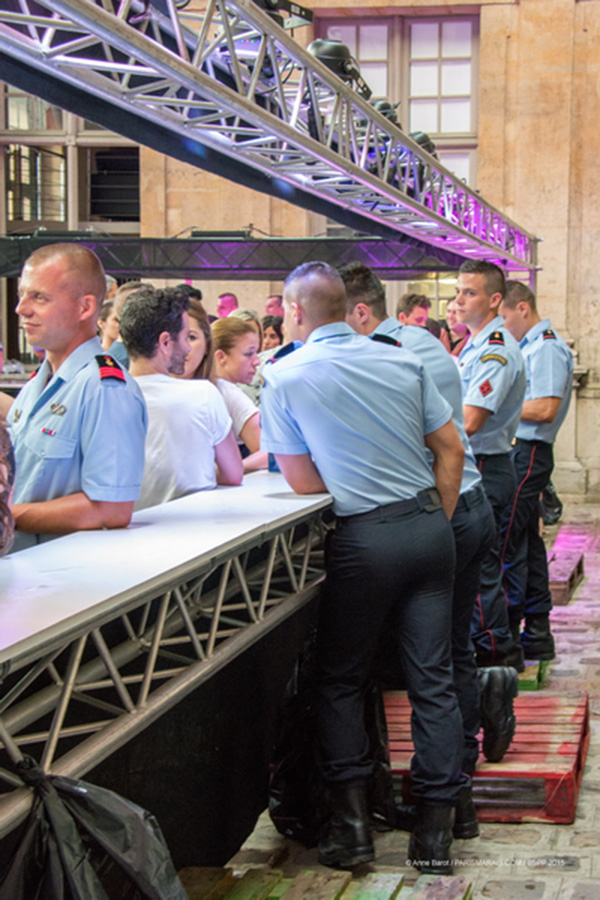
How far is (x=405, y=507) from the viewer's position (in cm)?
336

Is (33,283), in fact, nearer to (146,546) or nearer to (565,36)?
(146,546)

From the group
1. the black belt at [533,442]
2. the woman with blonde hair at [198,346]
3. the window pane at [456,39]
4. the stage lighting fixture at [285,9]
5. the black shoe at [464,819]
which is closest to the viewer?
the black shoe at [464,819]

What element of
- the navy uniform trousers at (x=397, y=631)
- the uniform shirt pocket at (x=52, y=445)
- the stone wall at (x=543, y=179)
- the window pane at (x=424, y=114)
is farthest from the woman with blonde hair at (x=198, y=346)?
the window pane at (x=424, y=114)

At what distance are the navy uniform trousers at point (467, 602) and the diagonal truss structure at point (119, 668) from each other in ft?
1.65

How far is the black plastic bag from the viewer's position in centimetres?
183

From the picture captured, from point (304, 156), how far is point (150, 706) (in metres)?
4.37

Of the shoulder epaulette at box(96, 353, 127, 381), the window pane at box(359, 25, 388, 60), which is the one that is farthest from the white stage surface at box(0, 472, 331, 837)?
the window pane at box(359, 25, 388, 60)

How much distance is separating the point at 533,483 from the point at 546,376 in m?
0.68

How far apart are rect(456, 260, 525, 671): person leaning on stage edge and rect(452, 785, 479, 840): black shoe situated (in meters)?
1.52

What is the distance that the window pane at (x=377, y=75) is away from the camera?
539 inches

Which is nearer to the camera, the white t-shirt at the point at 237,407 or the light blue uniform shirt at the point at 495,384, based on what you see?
the white t-shirt at the point at 237,407

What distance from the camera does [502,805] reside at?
404 centimetres

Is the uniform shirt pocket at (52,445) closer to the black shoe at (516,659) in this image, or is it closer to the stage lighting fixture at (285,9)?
the black shoe at (516,659)

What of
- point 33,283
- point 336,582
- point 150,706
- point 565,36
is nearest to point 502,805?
point 336,582
